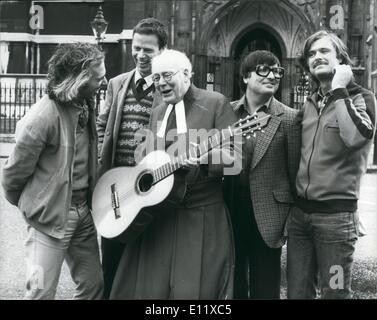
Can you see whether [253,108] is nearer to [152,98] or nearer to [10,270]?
[152,98]

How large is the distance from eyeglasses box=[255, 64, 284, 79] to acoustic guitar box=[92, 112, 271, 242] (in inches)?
14.2

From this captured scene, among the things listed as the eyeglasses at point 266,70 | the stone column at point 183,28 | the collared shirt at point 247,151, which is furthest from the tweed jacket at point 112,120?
the stone column at point 183,28

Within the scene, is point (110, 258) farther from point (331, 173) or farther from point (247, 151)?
point (331, 173)

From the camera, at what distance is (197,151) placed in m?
3.31

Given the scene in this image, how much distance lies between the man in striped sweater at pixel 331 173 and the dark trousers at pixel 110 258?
1232 mm

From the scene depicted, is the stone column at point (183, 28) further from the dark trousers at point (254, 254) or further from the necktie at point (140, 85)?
the dark trousers at point (254, 254)

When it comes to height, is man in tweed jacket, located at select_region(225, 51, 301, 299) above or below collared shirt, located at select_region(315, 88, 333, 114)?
below

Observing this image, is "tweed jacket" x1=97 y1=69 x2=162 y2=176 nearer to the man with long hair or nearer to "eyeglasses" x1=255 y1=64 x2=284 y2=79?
the man with long hair

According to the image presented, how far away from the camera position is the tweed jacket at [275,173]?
3.66m

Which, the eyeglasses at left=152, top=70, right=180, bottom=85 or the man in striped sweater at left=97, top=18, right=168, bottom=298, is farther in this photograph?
the man in striped sweater at left=97, top=18, right=168, bottom=298

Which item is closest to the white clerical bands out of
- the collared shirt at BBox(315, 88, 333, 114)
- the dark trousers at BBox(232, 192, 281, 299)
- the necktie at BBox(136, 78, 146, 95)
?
the necktie at BBox(136, 78, 146, 95)

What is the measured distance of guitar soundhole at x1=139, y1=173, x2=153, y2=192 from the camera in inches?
139

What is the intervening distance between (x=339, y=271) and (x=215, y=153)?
3.28ft
